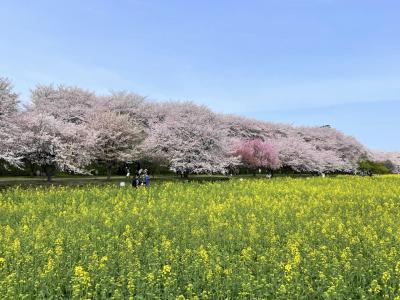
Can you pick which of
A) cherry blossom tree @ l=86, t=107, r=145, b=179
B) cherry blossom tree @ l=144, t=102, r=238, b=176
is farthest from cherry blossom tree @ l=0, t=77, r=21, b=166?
cherry blossom tree @ l=144, t=102, r=238, b=176

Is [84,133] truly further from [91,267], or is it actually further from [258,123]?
[258,123]

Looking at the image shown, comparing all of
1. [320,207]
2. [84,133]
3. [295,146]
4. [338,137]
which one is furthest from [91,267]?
[338,137]

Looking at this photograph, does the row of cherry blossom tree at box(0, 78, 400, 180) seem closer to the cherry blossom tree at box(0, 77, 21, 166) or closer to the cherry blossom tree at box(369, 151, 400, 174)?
the cherry blossom tree at box(0, 77, 21, 166)

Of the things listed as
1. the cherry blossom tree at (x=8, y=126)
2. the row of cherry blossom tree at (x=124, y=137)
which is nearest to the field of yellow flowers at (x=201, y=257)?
the cherry blossom tree at (x=8, y=126)

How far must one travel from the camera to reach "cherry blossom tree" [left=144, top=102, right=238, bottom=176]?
2002 inches

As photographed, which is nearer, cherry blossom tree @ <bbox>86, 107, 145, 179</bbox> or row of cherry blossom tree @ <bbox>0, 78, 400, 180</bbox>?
row of cherry blossom tree @ <bbox>0, 78, 400, 180</bbox>

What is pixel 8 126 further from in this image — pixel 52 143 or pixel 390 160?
pixel 390 160

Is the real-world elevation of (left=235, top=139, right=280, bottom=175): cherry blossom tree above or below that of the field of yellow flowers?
above

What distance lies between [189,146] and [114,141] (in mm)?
8010

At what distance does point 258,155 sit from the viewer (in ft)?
229

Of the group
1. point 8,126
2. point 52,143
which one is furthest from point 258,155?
point 8,126

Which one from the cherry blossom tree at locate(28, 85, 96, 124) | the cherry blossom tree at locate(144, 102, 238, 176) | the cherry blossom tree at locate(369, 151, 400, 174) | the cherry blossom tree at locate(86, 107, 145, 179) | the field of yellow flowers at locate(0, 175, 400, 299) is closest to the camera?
the field of yellow flowers at locate(0, 175, 400, 299)

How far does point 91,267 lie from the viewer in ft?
32.9

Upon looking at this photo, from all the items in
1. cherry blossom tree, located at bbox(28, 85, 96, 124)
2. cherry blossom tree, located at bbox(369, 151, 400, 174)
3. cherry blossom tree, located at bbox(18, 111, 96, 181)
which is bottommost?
cherry blossom tree, located at bbox(18, 111, 96, 181)
